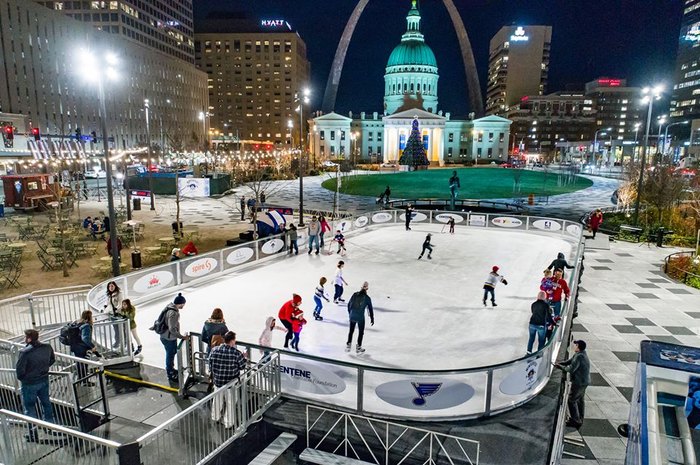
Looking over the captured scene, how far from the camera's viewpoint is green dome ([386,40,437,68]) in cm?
15262

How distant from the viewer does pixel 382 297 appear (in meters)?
15.8

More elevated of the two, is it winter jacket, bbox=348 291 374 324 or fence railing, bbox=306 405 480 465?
winter jacket, bbox=348 291 374 324

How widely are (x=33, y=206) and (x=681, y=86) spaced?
192 metres

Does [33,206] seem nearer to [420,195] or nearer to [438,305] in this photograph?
[438,305]

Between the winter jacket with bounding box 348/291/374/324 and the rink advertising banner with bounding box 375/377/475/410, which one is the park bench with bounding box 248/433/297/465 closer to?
the rink advertising banner with bounding box 375/377/475/410

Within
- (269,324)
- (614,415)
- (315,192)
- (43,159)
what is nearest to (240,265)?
(269,324)

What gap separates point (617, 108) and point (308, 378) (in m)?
213

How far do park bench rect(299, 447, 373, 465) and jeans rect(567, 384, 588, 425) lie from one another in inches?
153

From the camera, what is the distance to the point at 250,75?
179 meters

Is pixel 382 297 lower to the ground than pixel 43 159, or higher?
lower

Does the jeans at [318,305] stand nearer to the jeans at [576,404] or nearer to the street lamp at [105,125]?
the street lamp at [105,125]

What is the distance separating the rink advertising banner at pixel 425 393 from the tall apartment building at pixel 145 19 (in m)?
128

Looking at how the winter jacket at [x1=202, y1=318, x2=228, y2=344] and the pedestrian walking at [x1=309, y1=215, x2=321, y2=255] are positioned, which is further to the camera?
the pedestrian walking at [x1=309, y1=215, x2=321, y2=255]

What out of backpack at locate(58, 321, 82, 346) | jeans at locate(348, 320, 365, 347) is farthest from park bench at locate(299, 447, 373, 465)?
backpack at locate(58, 321, 82, 346)
